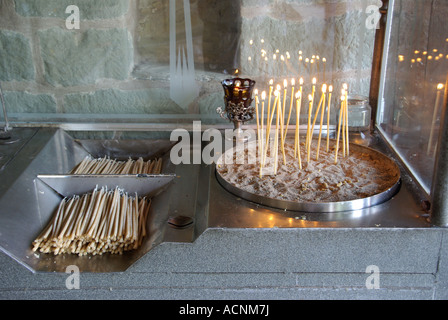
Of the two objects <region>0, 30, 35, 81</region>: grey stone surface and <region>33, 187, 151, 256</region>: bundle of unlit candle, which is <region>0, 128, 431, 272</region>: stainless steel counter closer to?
<region>33, 187, 151, 256</region>: bundle of unlit candle

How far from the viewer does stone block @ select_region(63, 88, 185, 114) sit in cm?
202

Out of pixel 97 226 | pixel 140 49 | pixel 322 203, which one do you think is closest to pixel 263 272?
pixel 322 203

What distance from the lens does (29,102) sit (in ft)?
6.63

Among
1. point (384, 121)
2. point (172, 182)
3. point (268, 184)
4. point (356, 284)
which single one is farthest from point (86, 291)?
point (384, 121)

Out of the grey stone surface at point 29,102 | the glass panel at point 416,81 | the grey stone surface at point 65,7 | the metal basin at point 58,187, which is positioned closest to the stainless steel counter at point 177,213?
the metal basin at point 58,187

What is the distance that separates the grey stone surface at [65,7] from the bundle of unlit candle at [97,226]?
75 centimetres

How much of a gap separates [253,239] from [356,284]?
31cm

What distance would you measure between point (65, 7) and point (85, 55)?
0.19m

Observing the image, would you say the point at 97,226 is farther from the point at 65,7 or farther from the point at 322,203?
the point at 65,7

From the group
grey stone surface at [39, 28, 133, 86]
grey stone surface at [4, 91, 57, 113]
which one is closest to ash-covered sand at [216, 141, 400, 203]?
grey stone surface at [39, 28, 133, 86]

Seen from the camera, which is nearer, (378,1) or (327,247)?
(327,247)

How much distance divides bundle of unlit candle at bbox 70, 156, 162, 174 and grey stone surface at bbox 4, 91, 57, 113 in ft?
1.05

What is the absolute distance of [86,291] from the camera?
1.37 meters
